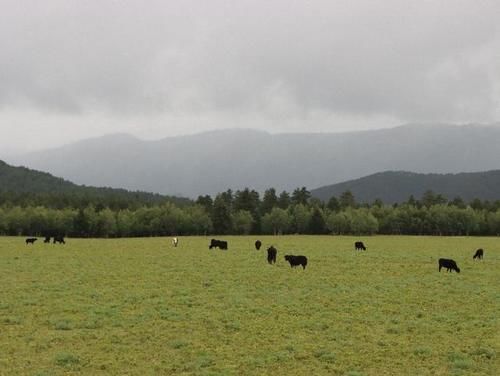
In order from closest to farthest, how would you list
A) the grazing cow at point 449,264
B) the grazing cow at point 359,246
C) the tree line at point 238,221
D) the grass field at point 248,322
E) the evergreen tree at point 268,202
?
the grass field at point 248,322, the grazing cow at point 449,264, the grazing cow at point 359,246, the tree line at point 238,221, the evergreen tree at point 268,202

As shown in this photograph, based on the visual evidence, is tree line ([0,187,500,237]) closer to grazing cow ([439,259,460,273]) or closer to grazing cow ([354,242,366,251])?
grazing cow ([354,242,366,251])

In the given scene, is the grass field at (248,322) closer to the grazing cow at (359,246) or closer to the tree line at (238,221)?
the grazing cow at (359,246)

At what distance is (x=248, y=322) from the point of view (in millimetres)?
18891

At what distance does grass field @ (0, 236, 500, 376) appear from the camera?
1414 centimetres

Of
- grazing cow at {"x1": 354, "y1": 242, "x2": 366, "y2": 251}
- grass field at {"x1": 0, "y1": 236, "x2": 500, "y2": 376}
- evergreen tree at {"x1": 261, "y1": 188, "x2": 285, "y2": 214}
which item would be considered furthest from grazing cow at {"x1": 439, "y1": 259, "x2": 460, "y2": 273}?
evergreen tree at {"x1": 261, "y1": 188, "x2": 285, "y2": 214}

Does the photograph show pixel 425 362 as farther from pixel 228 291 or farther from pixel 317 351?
pixel 228 291

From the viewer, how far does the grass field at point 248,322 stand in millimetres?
14141

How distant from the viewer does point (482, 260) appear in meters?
44.4

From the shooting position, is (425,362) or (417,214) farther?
(417,214)

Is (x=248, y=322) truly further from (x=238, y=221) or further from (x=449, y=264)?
(x=238, y=221)

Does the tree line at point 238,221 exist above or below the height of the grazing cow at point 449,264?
above

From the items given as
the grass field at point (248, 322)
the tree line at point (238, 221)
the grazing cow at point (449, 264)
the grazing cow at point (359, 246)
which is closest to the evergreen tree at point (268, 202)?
the tree line at point (238, 221)

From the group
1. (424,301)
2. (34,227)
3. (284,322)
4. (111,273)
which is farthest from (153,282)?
(34,227)

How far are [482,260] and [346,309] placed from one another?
28.7m
